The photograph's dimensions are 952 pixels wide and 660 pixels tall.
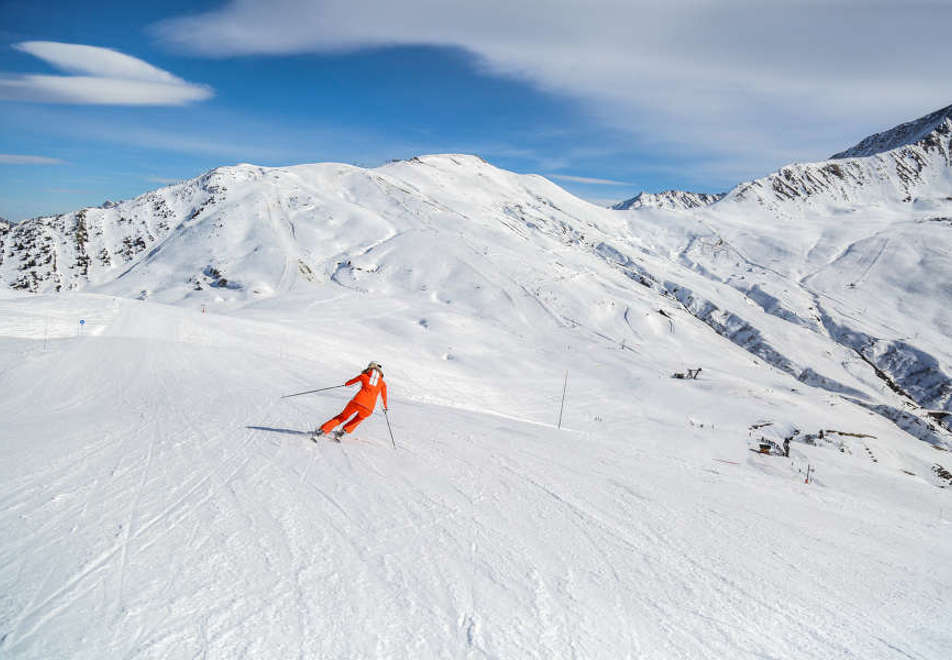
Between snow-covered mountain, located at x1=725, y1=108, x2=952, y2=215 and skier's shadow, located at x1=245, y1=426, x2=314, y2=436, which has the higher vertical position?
snow-covered mountain, located at x1=725, y1=108, x2=952, y2=215

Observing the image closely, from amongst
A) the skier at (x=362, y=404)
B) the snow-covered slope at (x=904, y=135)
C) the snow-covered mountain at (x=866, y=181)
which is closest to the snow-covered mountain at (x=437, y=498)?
the skier at (x=362, y=404)

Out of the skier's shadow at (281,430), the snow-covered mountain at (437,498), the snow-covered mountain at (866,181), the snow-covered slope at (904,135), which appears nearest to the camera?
the snow-covered mountain at (437,498)

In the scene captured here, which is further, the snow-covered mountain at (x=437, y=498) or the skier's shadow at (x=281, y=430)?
the skier's shadow at (x=281, y=430)

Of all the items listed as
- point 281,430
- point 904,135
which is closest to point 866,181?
point 904,135

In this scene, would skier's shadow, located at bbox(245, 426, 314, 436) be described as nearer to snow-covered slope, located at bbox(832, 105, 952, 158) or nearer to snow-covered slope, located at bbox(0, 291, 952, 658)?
snow-covered slope, located at bbox(0, 291, 952, 658)

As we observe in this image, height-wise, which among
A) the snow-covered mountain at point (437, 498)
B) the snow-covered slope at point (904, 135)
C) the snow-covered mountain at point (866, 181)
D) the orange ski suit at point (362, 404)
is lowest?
the snow-covered mountain at point (437, 498)

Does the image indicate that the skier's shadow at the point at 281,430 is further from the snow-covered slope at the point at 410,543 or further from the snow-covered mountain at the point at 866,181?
the snow-covered mountain at the point at 866,181

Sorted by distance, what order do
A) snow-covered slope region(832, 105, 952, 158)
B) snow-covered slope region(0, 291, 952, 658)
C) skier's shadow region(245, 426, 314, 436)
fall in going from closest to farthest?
snow-covered slope region(0, 291, 952, 658)
skier's shadow region(245, 426, 314, 436)
snow-covered slope region(832, 105, 952, 158)

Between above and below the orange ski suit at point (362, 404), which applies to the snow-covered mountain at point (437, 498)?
below

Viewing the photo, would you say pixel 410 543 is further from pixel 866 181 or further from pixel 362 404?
pixel 866 181

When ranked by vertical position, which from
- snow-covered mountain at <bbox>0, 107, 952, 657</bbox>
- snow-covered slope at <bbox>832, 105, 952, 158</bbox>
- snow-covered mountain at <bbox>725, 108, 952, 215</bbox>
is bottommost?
snow-covered mountain at <bbox>0, 107, 952, 657</bbox>

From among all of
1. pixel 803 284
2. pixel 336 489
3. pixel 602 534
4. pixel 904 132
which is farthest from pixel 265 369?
pixel 904 132

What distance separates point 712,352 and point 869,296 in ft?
174

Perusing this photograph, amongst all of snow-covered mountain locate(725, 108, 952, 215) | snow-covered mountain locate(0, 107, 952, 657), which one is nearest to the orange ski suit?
snow-covered mountain locate(0, 107, 952, 657)
